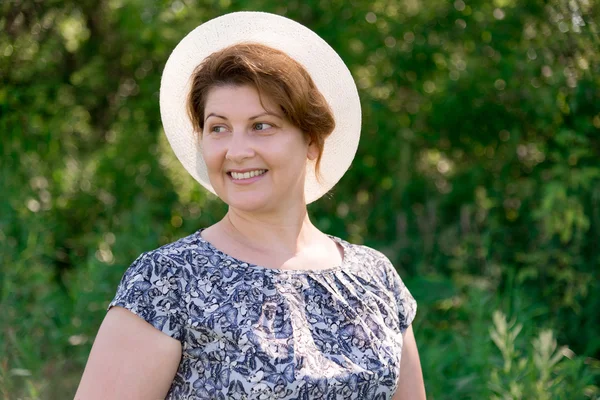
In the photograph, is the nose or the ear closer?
the nose

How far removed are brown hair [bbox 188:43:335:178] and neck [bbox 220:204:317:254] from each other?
0.23 m

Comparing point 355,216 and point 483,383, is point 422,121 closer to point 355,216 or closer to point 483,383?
point 355,216

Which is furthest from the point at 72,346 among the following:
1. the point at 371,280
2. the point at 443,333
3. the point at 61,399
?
the point at 371,280

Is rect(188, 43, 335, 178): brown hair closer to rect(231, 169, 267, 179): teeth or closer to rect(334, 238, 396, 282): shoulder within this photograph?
rect(231, 169, 267, 179): teeth

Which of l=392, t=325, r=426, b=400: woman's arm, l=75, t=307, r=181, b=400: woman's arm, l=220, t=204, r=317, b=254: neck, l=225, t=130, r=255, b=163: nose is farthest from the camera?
l=392, t=325, r=426, b=400: woman's arm

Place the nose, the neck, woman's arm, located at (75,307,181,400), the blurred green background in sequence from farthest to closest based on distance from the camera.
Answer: the blurred green background
the neck
the nose
woman's arm, located at (75,307,181,400)

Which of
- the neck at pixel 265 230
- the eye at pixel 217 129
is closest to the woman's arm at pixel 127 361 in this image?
the neck at pixel 265 230

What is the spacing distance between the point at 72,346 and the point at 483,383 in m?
1.76

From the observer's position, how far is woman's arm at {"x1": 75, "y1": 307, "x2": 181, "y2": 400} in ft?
5.91

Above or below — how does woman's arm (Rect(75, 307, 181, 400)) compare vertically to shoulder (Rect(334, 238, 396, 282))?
below

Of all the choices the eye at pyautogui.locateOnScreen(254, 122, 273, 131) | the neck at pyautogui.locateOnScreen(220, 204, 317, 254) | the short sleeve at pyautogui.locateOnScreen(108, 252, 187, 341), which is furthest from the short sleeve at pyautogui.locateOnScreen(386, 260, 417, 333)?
the short sleeve at pyautogui.locateOnScreen(108, 252, 187, 341)

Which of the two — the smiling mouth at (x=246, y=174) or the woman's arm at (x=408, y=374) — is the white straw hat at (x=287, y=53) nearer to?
the smiling mouth at (x=246, y=174)

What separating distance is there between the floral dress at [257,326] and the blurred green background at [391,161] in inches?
60.5

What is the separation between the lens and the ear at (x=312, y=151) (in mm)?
2252
